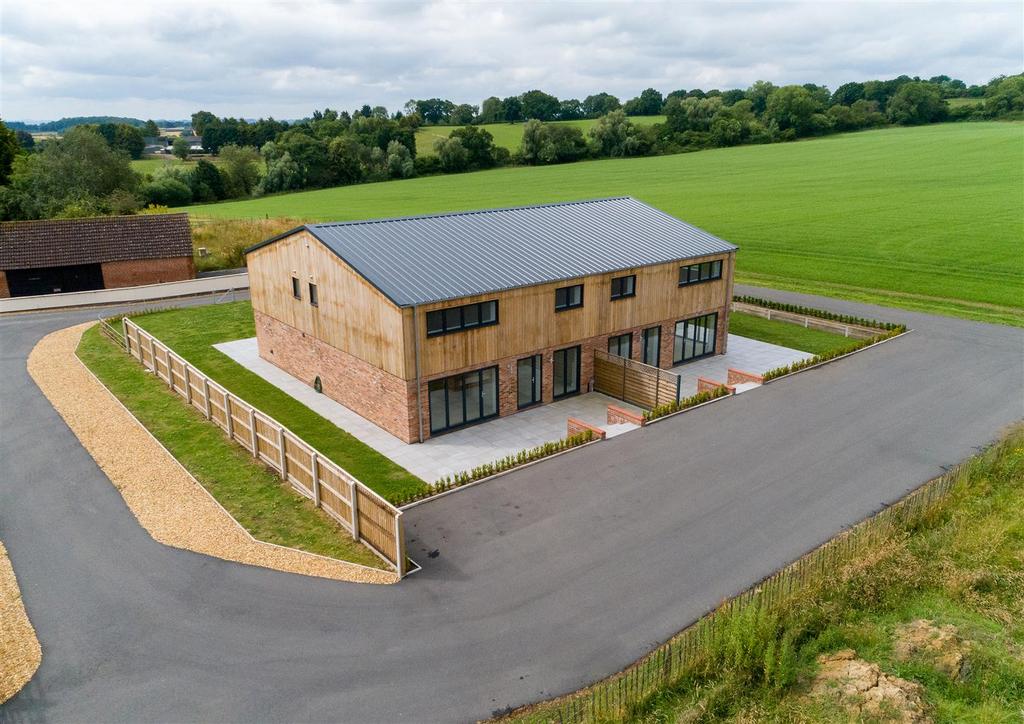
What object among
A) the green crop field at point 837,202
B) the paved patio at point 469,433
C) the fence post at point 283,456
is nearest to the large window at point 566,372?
the paved patio at point 469,433

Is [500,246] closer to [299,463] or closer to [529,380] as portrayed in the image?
[529,380]

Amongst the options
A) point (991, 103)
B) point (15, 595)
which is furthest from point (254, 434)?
point (991, 103)

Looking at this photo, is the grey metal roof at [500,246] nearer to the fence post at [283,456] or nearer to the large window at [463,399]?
the large window at [463,399]

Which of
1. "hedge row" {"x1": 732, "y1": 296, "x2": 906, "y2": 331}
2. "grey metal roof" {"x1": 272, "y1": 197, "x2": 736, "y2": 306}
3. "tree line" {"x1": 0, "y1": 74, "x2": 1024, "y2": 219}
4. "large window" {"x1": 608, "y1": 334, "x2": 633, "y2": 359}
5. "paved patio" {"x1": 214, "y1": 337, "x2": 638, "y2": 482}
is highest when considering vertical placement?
"tree line" {"x1": 0, "y1": 74, "x2": 1024, "y2": 219}

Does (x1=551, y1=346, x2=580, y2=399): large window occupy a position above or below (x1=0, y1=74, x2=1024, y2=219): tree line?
Result: below

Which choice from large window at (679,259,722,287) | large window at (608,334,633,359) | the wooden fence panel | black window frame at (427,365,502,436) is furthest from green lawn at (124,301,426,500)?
large window at (679,259,722,287)

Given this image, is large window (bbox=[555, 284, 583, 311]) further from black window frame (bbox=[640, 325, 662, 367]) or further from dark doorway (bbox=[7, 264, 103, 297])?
dark doorway (bbox=[7, 264, 103, 297])
